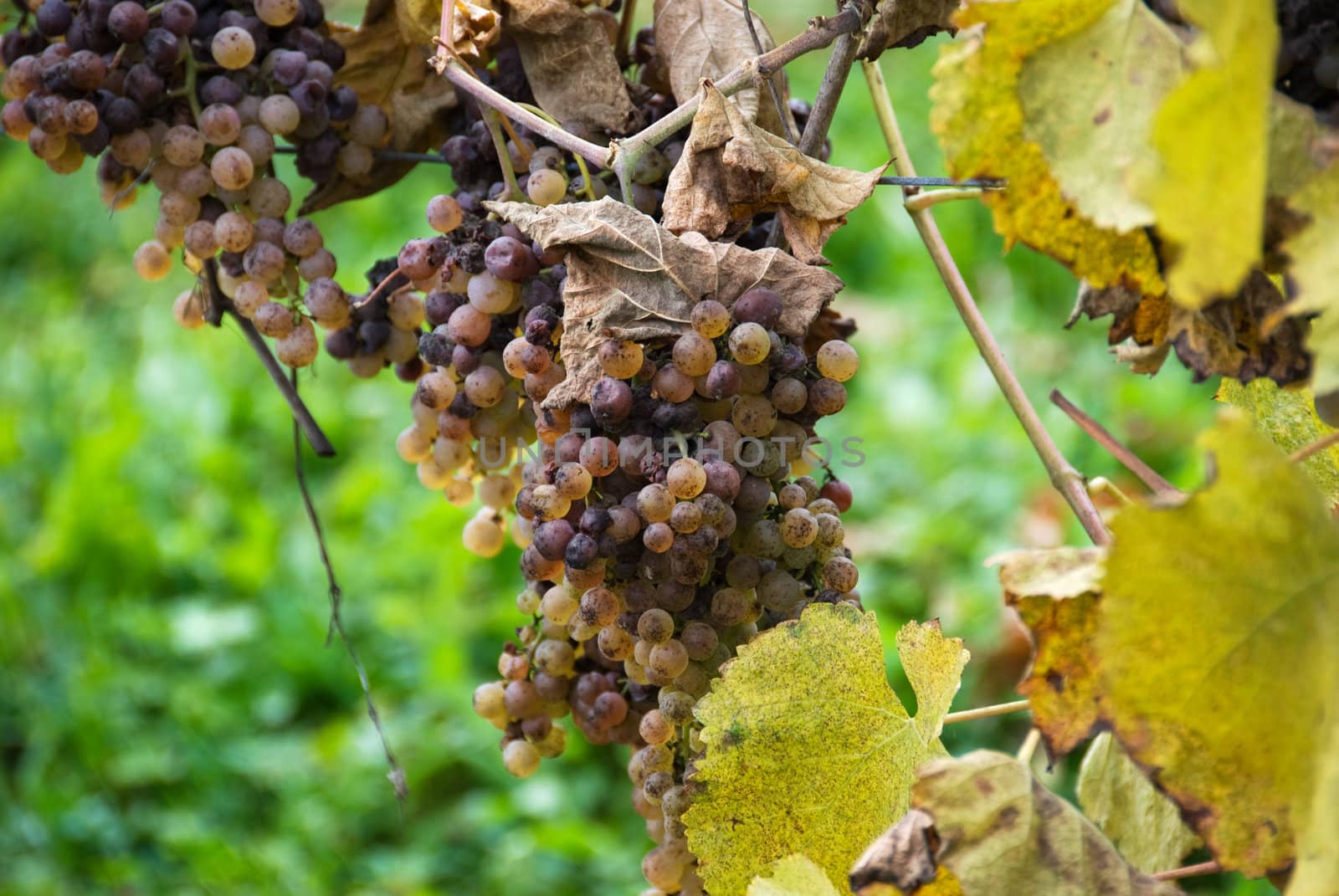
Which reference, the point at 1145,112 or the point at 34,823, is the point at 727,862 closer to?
the point at 1145,112

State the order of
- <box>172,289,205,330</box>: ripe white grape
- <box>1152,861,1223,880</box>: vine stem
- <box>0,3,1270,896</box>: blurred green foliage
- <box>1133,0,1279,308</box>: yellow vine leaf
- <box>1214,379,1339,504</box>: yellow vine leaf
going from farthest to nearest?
<box>0,3,1270,896</box>: blurred green foliage, <box>172,289,205,330</box>: ripe white grape, <box>1214,379,1339,504</box>: yellow vine leaf, <box>1152,861,1223,880</box>: vine stem, <box>1133,0,1279,308</box>: yellow vine leaf

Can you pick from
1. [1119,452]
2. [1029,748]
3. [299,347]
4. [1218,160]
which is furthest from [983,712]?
[299,347]

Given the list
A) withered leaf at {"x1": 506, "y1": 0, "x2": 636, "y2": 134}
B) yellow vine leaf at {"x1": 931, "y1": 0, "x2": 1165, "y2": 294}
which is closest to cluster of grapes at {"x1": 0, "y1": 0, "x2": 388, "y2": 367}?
withered leaf at {"x1": 506, "y1": 0, "x2": 636, "y2": 134}

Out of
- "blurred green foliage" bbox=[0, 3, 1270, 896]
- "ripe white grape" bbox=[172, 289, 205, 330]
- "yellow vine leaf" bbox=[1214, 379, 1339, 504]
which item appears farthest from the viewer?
"blurred green foliage" bbox=[0, 3, 1270, 896]

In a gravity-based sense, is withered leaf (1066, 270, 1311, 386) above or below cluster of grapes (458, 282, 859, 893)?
above

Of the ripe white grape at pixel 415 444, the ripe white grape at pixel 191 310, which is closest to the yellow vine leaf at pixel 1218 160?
the ripe white grape at pixel 415 444

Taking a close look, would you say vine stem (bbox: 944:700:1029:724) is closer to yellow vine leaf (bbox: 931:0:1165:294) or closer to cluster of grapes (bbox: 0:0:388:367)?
yellow vine leaf (bbox: 931:0:1165:294)

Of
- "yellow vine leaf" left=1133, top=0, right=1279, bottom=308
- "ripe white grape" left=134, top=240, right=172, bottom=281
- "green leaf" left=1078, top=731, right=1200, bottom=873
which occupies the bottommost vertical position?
"green leaf" left=1078, top=731, right=1200, bottom=873

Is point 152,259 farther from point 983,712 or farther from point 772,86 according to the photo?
point 983,712
